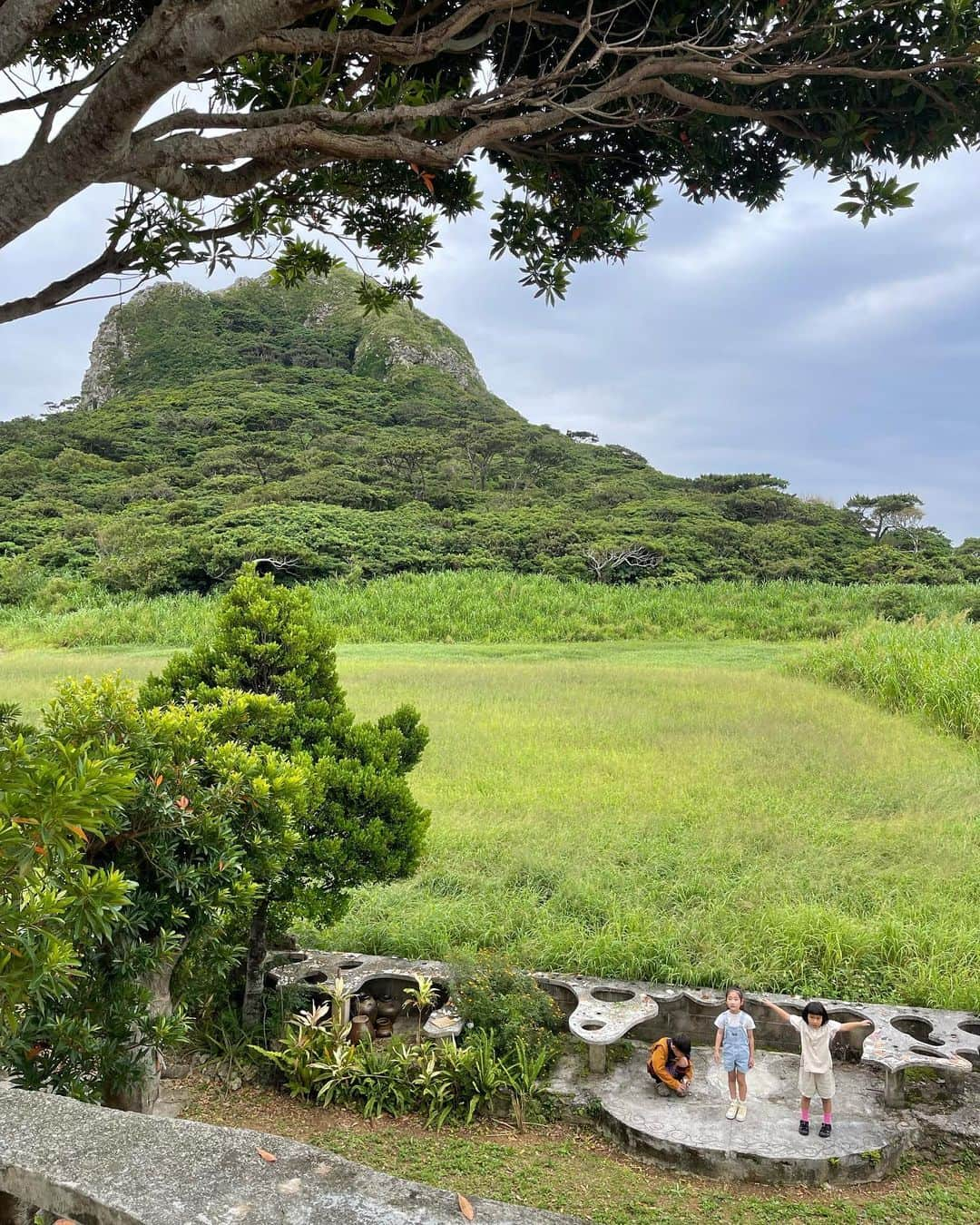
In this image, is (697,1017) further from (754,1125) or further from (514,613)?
(514,613)

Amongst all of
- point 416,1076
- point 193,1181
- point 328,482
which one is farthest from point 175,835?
point 328,482

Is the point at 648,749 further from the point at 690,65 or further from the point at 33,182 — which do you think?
the point at 33,182

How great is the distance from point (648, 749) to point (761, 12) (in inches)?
290

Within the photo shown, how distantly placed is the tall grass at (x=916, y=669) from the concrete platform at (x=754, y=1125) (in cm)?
748

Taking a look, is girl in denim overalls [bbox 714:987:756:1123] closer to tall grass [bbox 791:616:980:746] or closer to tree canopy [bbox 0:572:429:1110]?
tree canopy [bbox 0:572:429:1110]

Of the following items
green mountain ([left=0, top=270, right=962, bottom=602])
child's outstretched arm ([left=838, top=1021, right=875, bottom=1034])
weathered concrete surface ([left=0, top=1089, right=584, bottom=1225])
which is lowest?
child's outstretched arm ([left=838, top=1021, right=875, bottom=1034])

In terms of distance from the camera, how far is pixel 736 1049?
3.95m

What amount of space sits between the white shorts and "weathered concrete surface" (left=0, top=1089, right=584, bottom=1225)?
2933 millimetres

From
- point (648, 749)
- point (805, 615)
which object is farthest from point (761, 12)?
point (805, 615)

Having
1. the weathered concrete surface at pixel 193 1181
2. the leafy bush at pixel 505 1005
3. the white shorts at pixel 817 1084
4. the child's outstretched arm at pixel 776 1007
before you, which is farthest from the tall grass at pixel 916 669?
the weathered concrete surface at pixel 193 1181

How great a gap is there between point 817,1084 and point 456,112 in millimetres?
4294

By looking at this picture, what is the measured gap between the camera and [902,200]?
3.72 m

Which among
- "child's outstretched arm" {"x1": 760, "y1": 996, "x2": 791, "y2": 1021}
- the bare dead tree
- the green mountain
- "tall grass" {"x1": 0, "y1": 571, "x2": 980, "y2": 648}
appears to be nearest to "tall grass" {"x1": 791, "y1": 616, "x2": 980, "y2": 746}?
"tall grass" {"x1": 0, "y1": 571, "x2": 980, "y2": 648}

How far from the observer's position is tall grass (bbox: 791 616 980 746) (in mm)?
11266
